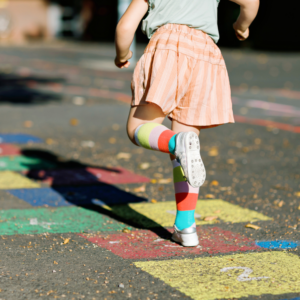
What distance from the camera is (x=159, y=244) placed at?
139 inches

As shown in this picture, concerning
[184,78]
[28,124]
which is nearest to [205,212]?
[184,78]

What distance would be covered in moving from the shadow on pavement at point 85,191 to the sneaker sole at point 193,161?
2.45 feet

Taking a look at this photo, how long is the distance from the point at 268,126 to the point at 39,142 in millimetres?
3704

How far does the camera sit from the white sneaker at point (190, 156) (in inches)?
120

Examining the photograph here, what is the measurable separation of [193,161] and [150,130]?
36 cm

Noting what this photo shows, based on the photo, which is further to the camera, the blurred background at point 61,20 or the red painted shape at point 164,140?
the blurred background at point 61,20

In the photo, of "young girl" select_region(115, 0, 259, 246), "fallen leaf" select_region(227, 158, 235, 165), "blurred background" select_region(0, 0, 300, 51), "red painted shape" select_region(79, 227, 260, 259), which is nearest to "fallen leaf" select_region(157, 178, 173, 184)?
"fallen leaf" select_region(227, 158, 235, 165)

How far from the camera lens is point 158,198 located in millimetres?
4797

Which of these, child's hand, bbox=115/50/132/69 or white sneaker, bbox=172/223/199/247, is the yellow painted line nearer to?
white sneaker, bbox=172/223/199/247

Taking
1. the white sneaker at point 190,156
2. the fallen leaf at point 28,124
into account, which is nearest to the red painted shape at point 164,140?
the white sneaker at point 190,156

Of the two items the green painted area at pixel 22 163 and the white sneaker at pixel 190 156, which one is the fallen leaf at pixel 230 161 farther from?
the white sneaker at pixel 190 156

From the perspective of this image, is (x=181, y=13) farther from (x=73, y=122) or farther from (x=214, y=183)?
(x=73, y=122)

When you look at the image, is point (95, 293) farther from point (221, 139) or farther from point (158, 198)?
point (221, 139)

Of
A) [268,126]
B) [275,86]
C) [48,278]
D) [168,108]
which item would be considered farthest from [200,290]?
[275,86]
